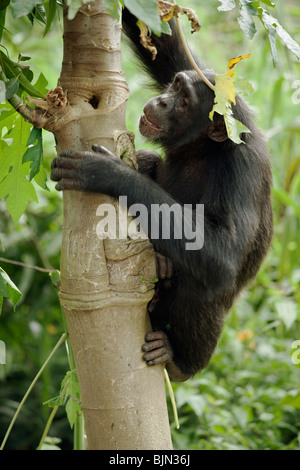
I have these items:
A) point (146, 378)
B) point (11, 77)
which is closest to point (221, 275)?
point (146, 378)

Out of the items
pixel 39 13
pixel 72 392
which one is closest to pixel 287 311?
pixel 72 392

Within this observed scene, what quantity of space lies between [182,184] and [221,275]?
669 millimetres

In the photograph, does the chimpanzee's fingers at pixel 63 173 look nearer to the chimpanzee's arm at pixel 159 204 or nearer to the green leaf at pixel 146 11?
the chimpanzee's arm at pixel 159 204

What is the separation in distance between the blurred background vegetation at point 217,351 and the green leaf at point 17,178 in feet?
4.25

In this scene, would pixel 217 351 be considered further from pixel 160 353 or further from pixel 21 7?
pixel 21 7

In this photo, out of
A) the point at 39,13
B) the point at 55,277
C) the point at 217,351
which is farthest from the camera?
the point at 217,351

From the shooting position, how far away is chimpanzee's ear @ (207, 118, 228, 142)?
255 cm

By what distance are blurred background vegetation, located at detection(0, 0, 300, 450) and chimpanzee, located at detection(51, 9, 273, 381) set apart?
559 millimetres

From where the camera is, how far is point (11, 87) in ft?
5.68

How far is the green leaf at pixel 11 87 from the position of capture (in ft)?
5.64

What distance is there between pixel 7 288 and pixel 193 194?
115 cm

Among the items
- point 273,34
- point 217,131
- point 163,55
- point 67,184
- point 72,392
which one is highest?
point 163,55

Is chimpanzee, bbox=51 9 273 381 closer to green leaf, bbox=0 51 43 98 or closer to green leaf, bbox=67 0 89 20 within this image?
green leaf, bbox=0 51 43 98

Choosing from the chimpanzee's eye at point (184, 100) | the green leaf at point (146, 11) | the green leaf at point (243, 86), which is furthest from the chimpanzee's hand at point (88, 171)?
the chimpanzee's eye at point (184, 100)
